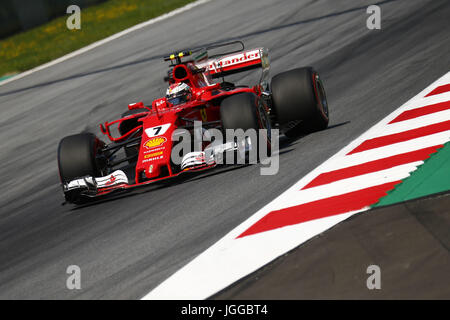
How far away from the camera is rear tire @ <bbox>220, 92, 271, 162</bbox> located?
27.1 ft

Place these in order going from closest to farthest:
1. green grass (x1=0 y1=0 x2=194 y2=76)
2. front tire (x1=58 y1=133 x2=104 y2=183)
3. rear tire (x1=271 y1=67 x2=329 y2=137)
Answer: front tire (x1=58 y1=133 x2=104 y2=183) < rear tire (x1=271 y1=67 x2=329 y2=137) < green grass (x1=0 y1=0 x2=194 y2=76)

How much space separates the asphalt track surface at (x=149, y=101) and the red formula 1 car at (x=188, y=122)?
254mm

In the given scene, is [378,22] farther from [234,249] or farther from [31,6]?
[31,6]

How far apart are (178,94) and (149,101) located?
610cm

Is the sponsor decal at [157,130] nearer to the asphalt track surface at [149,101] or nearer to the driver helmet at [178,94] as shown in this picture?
the asphalt track surface at [149,101]

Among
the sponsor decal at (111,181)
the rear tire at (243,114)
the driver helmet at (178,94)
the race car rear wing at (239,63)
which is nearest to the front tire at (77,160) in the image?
the sponsor decal at (111,181)

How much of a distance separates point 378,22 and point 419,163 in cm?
1072

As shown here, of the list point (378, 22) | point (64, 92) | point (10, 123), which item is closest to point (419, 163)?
point (378, 22)

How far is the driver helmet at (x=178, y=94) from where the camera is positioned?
9.48 m

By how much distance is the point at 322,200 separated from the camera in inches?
259

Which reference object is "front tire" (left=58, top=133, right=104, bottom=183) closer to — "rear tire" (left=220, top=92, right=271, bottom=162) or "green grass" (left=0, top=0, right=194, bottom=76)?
"rear tire" (left=220, top=92, right=271, bottom=162)

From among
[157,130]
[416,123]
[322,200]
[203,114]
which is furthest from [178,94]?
[322,200]

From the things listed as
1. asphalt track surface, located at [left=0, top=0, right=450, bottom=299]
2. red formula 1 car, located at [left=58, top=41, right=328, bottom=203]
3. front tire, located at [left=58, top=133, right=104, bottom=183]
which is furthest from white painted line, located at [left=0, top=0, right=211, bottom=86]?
front tire, located at [left=58, top=133, right=104, bottom=183]

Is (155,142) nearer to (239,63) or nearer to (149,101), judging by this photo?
(239,63)
